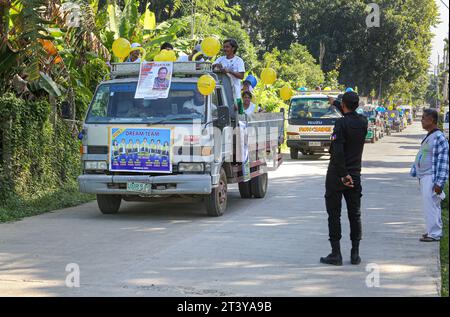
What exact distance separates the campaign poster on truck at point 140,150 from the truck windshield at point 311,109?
49.3 feet

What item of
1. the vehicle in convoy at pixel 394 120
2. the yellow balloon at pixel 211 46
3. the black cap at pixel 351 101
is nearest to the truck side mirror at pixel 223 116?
the yellow balloon at pixel 211 46

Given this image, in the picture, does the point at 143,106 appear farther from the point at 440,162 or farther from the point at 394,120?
the point at 394,120

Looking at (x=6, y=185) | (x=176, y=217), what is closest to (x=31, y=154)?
(x=6, y=185)

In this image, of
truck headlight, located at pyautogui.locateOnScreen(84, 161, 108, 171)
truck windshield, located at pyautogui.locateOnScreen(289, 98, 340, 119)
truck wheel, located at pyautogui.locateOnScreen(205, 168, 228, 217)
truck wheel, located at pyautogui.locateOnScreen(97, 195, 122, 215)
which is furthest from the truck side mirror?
truck windshield, located at pyautogui.locateOnScreen(289, 98, 340, 119)

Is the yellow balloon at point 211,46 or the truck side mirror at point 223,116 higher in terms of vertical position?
the yellow balloon at point 211,46

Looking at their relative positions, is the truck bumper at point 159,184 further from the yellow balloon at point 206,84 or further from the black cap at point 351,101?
the black cap at point 351,101

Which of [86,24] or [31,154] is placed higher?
[86,24]

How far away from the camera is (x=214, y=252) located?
9.50 meters

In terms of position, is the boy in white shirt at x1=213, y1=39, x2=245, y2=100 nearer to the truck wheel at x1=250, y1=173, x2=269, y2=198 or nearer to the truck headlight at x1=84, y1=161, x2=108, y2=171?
the truck wheel at x1=250, y1=173, x2=269, y2=198

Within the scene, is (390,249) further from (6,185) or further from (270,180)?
(270,180)

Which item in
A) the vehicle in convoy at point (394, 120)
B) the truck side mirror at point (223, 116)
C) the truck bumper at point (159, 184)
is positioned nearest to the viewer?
the truck bumper at point (159, 184)

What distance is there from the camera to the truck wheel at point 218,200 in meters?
12.5
